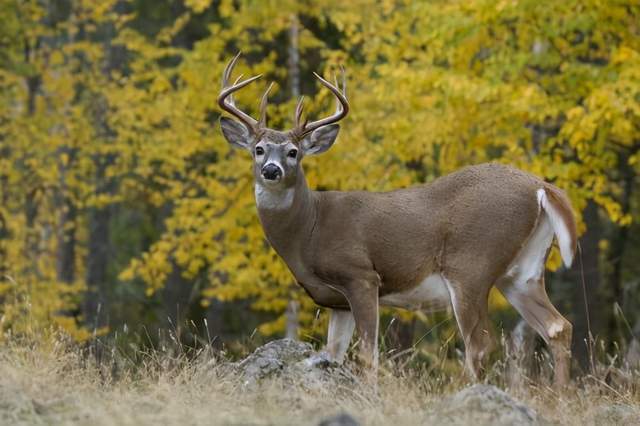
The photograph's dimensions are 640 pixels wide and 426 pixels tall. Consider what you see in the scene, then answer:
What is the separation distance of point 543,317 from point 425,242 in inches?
37.3

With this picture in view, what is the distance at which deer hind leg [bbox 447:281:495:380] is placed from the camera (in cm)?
754

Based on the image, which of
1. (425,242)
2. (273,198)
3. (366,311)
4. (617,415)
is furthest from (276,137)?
(617,415)

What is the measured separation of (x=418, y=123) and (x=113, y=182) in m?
9.78

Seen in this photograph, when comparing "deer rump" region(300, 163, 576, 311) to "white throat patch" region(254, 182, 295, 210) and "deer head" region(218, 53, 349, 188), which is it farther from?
"deer head" region(218, 53, 349, 188)

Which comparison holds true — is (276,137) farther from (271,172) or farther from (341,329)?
(341,329)

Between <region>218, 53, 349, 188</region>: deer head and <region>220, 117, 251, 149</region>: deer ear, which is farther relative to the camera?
<region>220, 117, 251, 149</region>: deer ear

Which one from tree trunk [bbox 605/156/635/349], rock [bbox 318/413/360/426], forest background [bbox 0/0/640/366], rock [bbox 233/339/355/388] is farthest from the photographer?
tree trunk [bbox 605/156/635/349]

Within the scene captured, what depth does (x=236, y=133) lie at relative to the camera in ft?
27.2

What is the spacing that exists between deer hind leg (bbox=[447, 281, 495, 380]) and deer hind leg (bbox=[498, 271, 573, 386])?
0.38 metres

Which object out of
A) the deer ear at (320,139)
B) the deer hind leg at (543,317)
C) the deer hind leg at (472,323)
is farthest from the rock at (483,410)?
the deer ear at (320,139)

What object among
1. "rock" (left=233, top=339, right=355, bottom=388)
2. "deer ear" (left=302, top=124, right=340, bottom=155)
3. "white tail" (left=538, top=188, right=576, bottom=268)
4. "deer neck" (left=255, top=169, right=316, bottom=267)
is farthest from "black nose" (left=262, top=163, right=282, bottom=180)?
"white tail" (left=538, top=188, right=576, bottom=268)

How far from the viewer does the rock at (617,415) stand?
6.02m

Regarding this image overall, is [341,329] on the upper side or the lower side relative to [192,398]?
lower

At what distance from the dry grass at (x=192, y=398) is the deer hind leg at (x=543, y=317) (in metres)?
0.78
